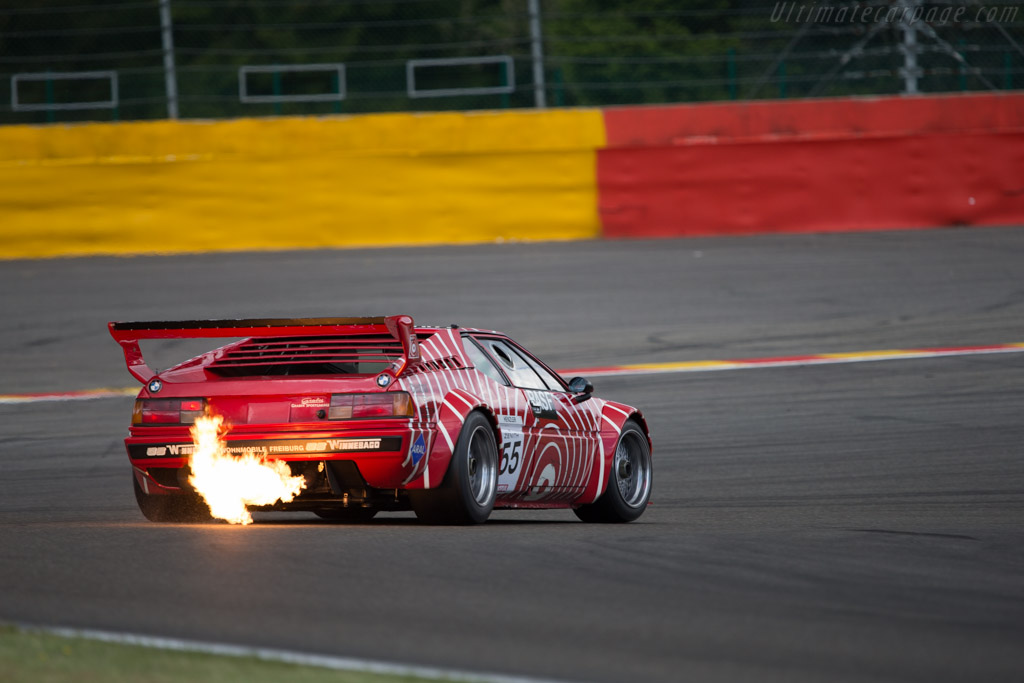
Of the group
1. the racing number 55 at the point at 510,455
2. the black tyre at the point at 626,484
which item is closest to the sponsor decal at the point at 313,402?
the racing number 55 at the point at 510,455

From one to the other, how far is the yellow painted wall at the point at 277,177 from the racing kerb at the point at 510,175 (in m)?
0.02

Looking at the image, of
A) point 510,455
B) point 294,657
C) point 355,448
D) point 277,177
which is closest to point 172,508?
point 355,448

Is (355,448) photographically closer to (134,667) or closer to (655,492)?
(134,667)

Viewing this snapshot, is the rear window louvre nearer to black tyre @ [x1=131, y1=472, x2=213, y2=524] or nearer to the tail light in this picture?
the tail light

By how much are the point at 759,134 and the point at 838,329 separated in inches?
189

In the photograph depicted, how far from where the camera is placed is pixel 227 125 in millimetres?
19547

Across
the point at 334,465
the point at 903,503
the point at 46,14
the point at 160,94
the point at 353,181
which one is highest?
the point at 46,14

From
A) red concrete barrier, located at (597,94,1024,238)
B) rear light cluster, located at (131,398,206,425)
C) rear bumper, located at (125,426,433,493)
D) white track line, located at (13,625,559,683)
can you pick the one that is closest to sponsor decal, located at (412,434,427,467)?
rear bumper, located at (125,426,433,493)

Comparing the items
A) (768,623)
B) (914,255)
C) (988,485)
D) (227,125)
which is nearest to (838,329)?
(914,255)

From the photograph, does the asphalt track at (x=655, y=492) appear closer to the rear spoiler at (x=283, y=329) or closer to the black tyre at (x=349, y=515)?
the black tyre at (x=349, y=515)

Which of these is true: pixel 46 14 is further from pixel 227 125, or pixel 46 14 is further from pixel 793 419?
pixel 793 419

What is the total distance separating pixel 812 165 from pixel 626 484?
37.9 feet

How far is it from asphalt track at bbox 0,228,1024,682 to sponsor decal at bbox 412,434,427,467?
331 mm

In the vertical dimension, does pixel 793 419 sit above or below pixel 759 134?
below
